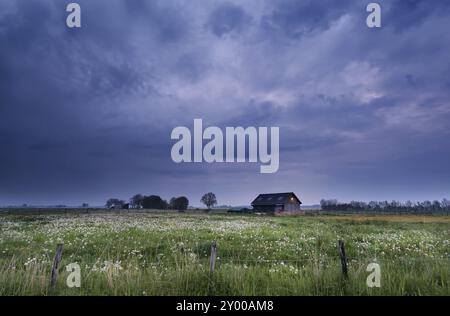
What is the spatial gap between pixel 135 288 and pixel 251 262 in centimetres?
499

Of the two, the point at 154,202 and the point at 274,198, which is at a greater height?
the point at 274,198

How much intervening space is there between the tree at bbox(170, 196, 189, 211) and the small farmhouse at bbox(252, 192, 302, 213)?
1717cm

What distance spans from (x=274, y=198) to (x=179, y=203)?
924 inches

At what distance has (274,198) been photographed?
68250 mm

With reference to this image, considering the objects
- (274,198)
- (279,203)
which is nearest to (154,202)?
(274,198)

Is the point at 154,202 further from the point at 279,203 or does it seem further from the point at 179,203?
the point at 279,203

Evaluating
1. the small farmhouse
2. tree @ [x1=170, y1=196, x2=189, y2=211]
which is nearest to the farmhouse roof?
the small farmhouse

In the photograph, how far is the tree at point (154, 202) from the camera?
73.9 m

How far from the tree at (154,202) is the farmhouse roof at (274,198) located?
22142 millimetres

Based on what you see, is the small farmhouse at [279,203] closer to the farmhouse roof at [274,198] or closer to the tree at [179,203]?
the farmhouse roof at [274,198]

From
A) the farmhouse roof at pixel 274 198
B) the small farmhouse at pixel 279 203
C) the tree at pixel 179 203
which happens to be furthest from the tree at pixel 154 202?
the small farmhouse at pixel 279 203

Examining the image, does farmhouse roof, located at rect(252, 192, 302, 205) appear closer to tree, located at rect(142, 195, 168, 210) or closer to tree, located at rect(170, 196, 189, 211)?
tree, located at rect(170, 196, 189, 211)
